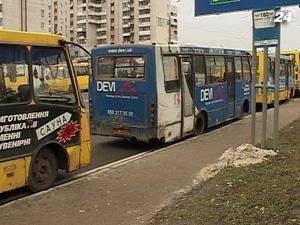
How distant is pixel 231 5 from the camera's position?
11516mm

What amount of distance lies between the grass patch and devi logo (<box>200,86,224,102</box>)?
564 centimetres

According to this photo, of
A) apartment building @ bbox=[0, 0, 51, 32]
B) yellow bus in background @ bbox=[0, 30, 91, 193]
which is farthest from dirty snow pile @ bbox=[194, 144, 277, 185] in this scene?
apartment building @ bbox=[0, 0, 51, 32]

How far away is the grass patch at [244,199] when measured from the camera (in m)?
Answer: 5.44

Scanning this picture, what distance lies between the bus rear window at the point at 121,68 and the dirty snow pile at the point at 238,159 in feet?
11.0

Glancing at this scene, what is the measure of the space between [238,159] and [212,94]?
19.3 ft

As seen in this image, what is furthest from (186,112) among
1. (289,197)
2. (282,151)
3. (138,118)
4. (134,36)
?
(134,36)

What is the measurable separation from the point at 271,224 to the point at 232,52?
12.0 meters

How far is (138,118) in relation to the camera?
475 inches

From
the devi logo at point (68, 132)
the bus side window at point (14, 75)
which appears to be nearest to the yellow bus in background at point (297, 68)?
the devi logo at point (68, 132)

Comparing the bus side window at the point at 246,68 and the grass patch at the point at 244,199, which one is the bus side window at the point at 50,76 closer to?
the grass patch at the point at 244,199

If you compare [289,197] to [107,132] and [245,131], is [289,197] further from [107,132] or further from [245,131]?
[245,131]

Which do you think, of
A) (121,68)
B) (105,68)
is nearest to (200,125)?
(121,68)

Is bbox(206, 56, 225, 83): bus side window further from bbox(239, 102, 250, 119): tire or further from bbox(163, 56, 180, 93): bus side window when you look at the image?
bbox(239, 102, 250, 119): tire

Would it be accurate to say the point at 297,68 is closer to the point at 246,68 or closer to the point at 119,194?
the point at 246,68
